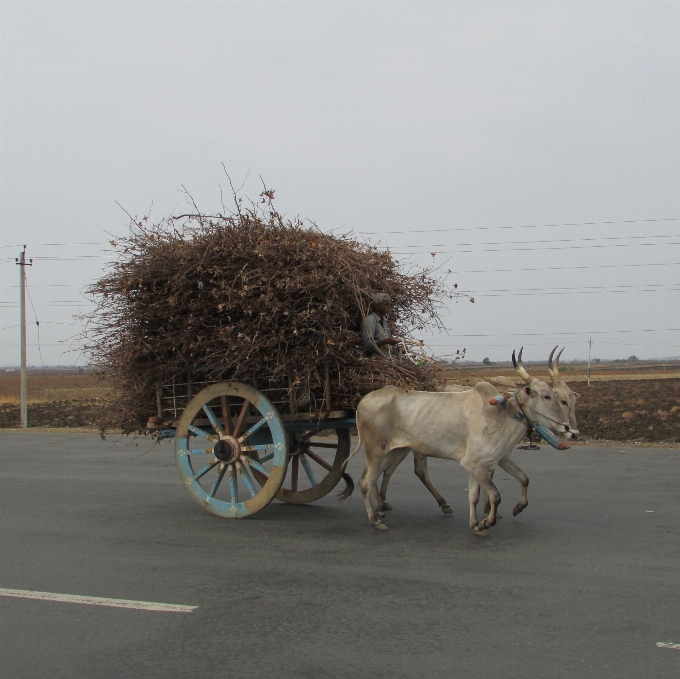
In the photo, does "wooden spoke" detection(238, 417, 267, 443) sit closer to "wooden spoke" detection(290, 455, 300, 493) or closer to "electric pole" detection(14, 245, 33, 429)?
"wooden spoke" detection(290, 455, 300, 493)

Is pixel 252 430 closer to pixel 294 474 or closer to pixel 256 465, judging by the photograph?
pixel 256 465

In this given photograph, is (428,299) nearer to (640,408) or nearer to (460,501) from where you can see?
(460,501)

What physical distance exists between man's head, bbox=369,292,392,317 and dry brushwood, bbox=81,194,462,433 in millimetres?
98

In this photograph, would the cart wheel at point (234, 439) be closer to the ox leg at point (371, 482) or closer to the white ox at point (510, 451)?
the ox leg at point (371, 482)

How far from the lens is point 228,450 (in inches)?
326

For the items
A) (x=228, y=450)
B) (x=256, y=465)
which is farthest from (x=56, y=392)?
(x=256, y=465)

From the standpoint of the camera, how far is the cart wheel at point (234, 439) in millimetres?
8047

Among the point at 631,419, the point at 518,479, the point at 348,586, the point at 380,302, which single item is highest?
the point at 380,302

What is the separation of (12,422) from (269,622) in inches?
1070

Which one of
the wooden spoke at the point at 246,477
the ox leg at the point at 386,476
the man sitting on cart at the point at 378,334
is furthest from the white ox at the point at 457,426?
the wooden spoke at the point at 246,477

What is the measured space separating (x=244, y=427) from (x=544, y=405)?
3.12 m

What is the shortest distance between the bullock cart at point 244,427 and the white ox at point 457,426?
51 cm

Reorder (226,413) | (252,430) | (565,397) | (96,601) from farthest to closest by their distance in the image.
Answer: (226,413)
(252,430)
(565,397)
(96,601)

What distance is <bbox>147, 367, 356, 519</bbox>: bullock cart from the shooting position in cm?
804
